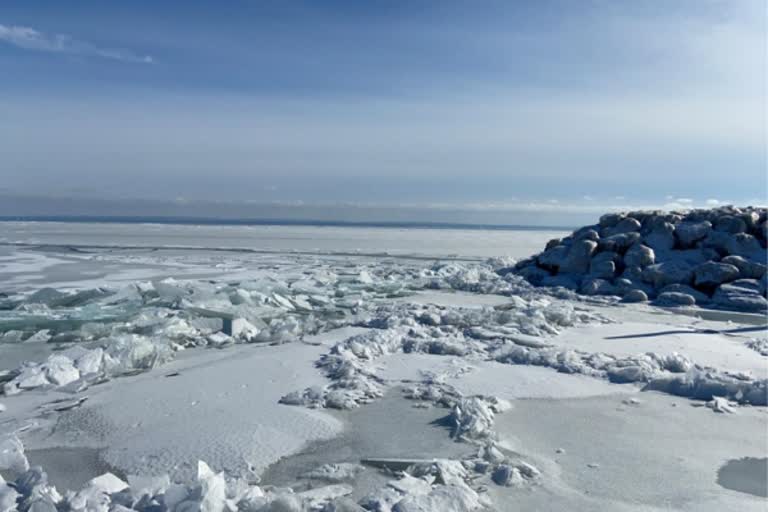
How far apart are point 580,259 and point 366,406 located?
764 cm

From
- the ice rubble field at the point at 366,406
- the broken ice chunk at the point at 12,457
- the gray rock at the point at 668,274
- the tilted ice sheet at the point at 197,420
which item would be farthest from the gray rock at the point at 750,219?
the broken ice chunk at the point at 12,457

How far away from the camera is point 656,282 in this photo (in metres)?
8.85

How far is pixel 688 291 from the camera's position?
330 inches

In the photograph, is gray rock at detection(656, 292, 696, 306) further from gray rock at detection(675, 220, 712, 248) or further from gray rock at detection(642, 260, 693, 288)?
gray rock at detection(675, 220, 712, 248)

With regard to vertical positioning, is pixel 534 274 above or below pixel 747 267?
below

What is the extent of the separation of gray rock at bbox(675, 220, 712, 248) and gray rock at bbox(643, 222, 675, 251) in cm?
13

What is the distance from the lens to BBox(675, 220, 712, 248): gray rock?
9.58 metres

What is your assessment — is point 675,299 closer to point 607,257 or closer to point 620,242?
point 607,257

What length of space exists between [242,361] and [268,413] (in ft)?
4.37

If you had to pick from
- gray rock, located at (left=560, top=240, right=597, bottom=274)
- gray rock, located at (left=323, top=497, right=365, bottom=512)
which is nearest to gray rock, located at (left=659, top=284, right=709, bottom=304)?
gray rock, located at (left=560, top=240, right=597, bottom=274)

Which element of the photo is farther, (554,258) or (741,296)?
(554,258)

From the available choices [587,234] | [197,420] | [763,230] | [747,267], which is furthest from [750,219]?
[197,420]

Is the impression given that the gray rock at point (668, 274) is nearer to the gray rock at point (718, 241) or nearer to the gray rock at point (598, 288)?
the gray rock at point (598, 288)

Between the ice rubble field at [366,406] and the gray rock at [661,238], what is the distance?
9.28ft
